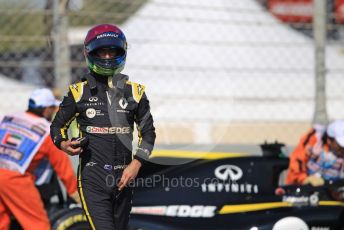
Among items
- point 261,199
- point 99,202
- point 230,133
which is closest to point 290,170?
point 261,199

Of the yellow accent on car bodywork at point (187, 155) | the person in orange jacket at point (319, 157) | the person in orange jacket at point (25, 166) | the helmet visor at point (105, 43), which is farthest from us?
the person in orange jacket at point (319, 157)

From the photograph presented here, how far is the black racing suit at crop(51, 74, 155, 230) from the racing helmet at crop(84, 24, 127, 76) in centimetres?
10

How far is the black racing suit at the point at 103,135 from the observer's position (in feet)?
14.8

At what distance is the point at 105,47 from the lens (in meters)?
4.53

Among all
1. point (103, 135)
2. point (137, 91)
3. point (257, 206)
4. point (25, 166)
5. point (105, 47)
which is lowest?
point (257, 206)

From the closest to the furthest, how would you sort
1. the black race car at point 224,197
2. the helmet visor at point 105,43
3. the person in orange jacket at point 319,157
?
the helmet visor at point 105,43, the black race car at point 224,197, the person in orange jacket at point 319,157

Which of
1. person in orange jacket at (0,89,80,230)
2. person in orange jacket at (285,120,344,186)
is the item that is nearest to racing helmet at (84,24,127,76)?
person in orange jacket at (0,89,80,230)

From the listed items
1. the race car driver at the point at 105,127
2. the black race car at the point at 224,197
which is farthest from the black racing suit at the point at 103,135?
the black race car at the point at 224,197

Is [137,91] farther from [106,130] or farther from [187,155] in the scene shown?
[187,155]

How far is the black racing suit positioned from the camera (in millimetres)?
4520

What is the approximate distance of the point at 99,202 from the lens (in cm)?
450

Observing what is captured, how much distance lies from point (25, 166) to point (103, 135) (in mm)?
1827

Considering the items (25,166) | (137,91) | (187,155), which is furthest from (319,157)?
(137,91)

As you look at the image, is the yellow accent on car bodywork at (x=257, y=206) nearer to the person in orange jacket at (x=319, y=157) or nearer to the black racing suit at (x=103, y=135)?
the person in orange jacket at (x=319, y=157)
